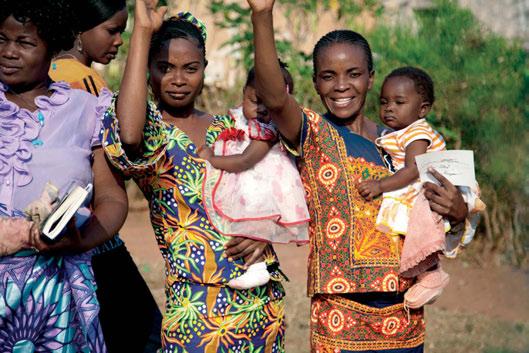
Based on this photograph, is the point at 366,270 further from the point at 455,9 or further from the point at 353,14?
the point at 353,14

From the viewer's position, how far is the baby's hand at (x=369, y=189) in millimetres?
3305

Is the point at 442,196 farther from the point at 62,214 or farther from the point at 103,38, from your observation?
the point at 103,38

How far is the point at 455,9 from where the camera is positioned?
802cm

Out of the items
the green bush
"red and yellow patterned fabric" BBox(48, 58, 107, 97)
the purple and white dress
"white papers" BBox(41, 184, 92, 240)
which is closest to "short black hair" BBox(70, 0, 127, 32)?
"red and yellow patterned fabric" BBox(48, 58, 107, 97)

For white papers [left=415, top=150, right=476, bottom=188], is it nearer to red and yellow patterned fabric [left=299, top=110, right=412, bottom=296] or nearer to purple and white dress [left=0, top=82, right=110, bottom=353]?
red and yellow patterned fabric [left=299, top=110, right=412, bottom=296]

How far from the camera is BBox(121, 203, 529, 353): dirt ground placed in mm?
6035

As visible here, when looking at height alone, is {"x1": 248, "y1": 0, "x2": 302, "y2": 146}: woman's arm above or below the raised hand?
below

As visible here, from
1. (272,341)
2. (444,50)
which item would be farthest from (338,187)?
(444,50)

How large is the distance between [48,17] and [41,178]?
510 millimetres

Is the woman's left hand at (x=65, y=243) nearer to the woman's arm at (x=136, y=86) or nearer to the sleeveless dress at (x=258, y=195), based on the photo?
the woman's arm at (x=136, y=86)

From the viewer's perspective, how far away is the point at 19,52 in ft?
8.81

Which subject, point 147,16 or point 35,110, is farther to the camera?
point 147,16

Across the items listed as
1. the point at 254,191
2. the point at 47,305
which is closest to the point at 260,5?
the point at 254,191

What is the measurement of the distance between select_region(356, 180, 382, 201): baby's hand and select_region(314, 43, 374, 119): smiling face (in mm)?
280
